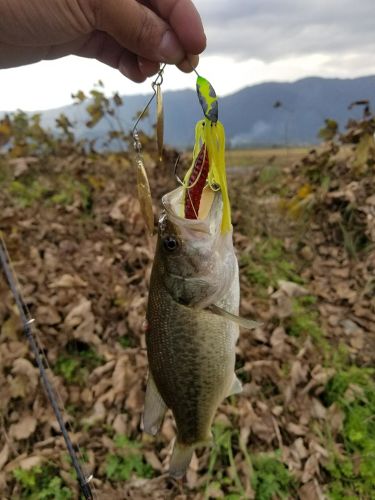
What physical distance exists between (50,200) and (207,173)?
5.21 metres

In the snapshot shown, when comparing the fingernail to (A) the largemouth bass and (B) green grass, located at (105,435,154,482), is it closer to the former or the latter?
(A) the largemouth bass

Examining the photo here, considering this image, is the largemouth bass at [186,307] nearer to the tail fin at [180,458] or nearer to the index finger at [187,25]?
the tail fin at [180,458]

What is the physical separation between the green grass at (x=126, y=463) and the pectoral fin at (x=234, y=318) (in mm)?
2012

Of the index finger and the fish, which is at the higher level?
the index finger

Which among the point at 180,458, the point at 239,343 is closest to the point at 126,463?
the point at 239,343

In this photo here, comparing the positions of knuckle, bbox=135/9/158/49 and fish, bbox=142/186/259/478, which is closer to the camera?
fish, bbox=142/186/259/478

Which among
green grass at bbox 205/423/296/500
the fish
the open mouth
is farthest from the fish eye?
green grass at bbox 205/423/296/500

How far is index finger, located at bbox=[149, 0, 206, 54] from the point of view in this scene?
1880 millimetres

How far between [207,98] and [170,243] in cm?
54

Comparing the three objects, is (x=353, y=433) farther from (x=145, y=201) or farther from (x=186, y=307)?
(x=145, y=201)

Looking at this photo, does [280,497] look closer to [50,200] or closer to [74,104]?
[50,200]

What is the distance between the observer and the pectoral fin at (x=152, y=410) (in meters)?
1.78

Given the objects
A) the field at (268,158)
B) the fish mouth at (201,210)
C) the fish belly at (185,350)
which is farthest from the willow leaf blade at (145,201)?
the field at (268,158)

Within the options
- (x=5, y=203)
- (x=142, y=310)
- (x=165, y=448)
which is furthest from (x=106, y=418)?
(x=5, y=203)
